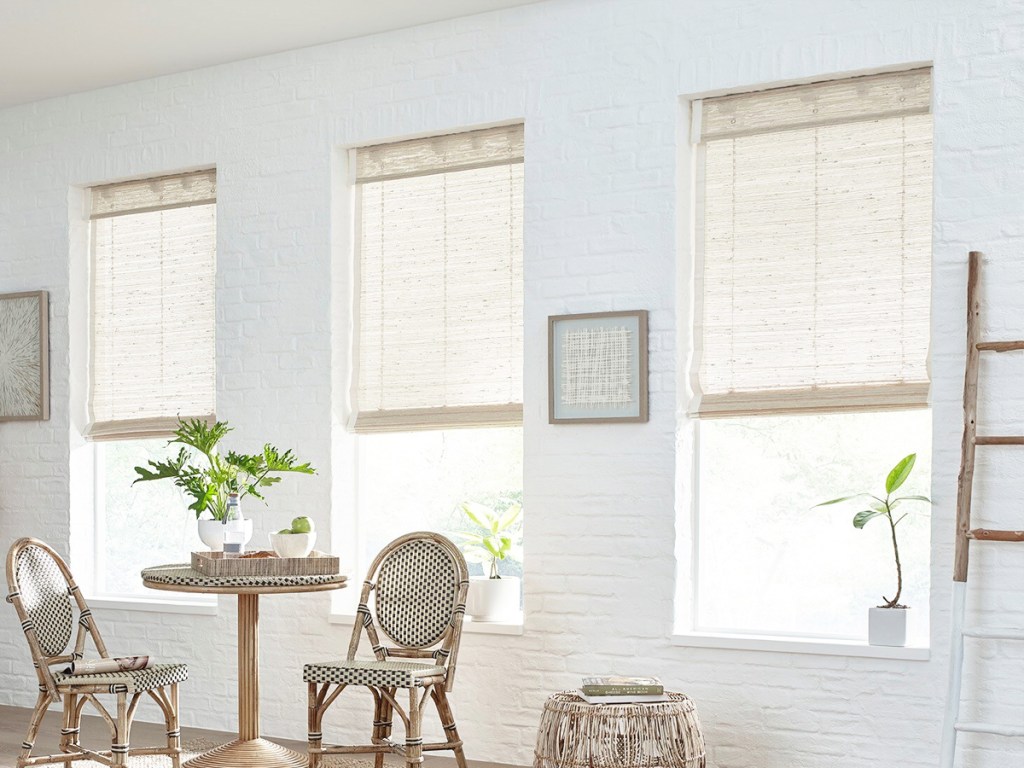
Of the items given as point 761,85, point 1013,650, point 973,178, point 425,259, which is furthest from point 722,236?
point 1013,650

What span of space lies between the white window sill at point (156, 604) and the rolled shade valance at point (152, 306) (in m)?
0.77

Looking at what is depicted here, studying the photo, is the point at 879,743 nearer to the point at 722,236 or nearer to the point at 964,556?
the point at 964,556

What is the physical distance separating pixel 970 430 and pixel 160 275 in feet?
12.4

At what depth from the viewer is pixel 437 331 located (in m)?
5.37

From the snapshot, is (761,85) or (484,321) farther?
(484,321)

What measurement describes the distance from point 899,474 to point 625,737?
49.4 inches

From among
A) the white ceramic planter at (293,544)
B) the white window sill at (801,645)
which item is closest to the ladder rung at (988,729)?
the white window sill at (801,645)

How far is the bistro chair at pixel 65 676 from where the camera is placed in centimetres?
446

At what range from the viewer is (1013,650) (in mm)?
4141

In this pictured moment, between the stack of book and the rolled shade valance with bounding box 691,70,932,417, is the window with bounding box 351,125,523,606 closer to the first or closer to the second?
the rolled shade valance with bounding box 691,70,932,417

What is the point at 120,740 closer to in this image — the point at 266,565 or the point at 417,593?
the point at 266,565

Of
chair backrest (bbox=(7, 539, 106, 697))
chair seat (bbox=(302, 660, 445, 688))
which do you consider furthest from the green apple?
chair backrest (bbox=(7, 539, 106, 697))

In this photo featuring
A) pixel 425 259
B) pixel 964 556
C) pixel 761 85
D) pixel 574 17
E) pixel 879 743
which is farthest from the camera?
pixel 425 259

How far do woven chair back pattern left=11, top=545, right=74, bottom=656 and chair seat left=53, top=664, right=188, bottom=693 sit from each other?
0.21 m
